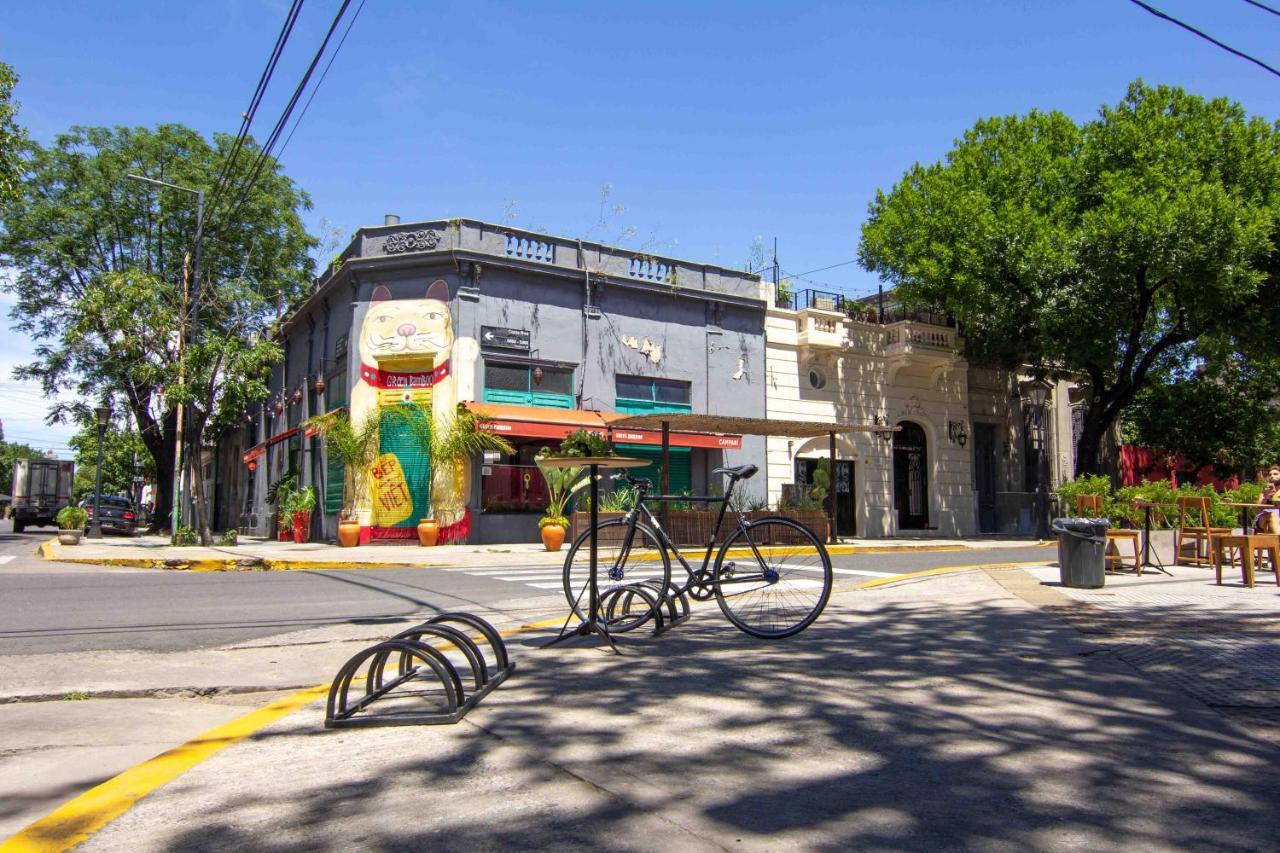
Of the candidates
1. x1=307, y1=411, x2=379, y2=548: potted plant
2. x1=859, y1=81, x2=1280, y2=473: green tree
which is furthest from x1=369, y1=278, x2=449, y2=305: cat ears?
x1=859, y1=81, x2=1280, y2=473: green tree

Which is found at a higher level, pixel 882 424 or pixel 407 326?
pixel 407 326

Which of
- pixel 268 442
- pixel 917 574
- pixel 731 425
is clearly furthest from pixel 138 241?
pixel 917 574

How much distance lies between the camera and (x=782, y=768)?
3.50 metres

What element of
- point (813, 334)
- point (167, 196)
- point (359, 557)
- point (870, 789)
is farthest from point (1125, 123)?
point (167, 196)

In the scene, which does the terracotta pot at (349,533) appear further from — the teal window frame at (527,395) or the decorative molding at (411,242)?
the decorative molding at (411,242)

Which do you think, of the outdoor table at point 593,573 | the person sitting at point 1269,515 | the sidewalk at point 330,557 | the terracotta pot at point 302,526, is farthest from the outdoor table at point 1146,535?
the terracotta pot at point 302,526

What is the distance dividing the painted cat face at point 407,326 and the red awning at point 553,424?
6.17ft

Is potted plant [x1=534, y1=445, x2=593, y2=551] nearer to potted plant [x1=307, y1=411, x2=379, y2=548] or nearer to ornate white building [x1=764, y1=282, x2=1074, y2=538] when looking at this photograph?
potted plant [x1=307, y1=411, x2=379, y2=548]

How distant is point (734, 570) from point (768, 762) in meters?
2.83

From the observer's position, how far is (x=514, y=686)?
503 cm

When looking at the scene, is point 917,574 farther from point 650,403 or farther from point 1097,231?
point 1097,231

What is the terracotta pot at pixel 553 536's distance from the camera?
63.8 ft

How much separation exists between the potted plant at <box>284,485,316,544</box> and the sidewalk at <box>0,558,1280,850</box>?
715 inches

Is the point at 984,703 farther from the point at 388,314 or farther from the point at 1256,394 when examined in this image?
the point at 1256,394
